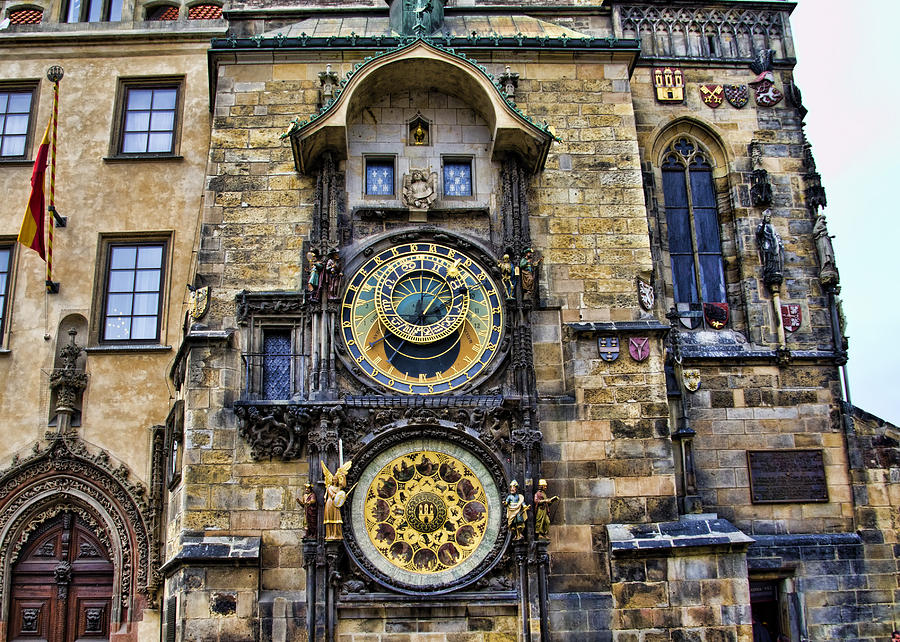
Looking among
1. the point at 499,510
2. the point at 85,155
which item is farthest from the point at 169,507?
the point at 85,155

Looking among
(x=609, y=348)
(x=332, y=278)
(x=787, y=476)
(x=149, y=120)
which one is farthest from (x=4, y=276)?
(x=787, y=476)

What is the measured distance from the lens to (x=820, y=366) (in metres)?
15.2

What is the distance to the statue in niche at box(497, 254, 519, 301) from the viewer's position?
13500 millimetres

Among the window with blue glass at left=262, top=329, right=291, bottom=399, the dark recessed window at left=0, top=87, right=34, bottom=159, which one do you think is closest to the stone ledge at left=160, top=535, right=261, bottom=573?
the window with blue glass at left=262, top=329, right=291, bottom=399

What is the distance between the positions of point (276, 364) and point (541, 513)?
4.06 m

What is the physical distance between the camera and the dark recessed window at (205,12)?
18.2 m

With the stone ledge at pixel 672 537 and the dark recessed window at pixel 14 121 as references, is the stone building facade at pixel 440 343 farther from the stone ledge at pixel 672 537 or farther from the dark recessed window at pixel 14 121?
the dark recessed window at pixel 14 121

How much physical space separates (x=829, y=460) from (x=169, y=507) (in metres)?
9.81

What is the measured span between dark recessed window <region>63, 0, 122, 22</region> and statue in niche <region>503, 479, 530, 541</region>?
38.7 feet

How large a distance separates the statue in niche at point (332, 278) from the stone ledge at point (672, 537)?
4.76 metres

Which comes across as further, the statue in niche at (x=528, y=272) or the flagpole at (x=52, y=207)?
the flagpole at (x=52, y=207)

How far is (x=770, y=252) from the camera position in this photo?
612 inches

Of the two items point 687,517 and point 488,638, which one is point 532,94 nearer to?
point 687,517

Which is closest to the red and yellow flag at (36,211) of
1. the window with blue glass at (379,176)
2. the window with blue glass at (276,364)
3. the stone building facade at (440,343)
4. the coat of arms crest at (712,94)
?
the stone building facade at (440,343)
